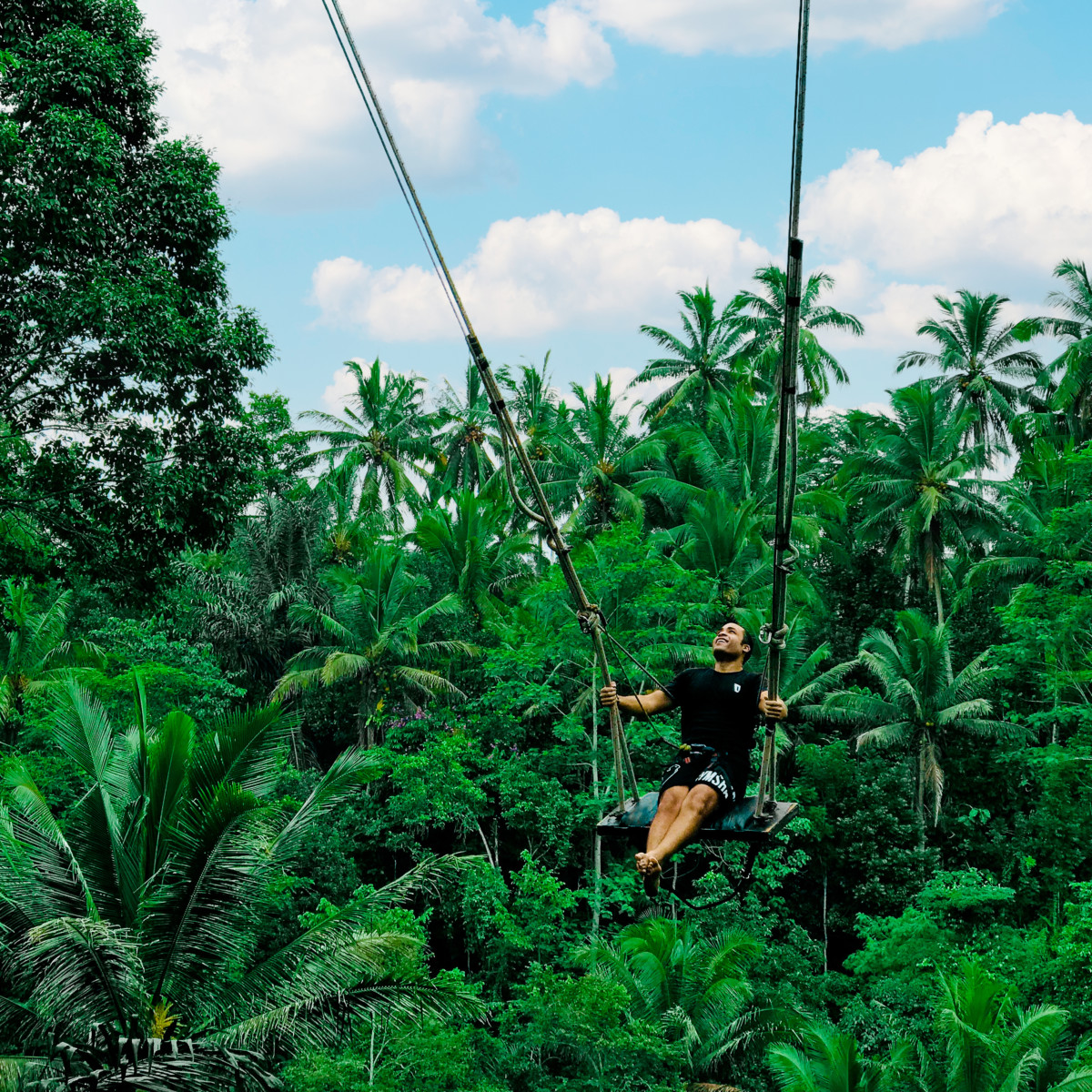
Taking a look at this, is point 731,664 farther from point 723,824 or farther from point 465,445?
point 465,445

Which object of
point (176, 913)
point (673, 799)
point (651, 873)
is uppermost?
point (673, 799)

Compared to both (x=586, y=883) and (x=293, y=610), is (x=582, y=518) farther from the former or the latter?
(x=586, y=883)

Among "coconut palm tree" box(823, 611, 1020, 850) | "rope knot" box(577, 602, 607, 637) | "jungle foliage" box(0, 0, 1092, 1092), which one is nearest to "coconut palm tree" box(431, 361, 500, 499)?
"jungle foliage" box(0, 0, 1092, 1092)

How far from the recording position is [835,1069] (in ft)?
52.4

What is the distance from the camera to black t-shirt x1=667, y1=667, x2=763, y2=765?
22.2 ft

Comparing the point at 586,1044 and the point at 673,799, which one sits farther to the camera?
the point at 586,1044

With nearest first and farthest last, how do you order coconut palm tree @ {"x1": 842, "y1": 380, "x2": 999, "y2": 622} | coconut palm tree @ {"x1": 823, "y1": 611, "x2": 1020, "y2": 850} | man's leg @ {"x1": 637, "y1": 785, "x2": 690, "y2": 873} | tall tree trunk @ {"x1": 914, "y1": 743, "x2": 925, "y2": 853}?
man's leg @ {"x1": 637, "y1": 785, "x2": 690, "y2": 873} < coconut palm tree @ {"x1": 823, "y1": 611, "x2": 1020, "y2": 850} < tall tree trunk @ {"x1": 914, "y1": 743, "x2": 925, "y2": 853} < coconut palm tree @ {"x1": 842, "y1": 380, "x2": 999, "y2": 622}

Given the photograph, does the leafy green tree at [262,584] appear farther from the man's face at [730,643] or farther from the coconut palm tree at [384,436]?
the man's face at [730,643]

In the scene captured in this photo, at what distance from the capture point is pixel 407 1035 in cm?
1441

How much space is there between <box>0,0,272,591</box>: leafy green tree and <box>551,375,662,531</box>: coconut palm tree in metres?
16.9

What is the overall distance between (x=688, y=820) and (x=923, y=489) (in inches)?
927

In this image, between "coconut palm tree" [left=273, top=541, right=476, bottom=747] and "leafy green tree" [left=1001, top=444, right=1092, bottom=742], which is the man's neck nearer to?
"leafy green tree" [left=1001, top=444, right=1092, bottom=742]

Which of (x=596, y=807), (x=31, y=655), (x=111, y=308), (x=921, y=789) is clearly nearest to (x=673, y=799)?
(x=111, y=308)

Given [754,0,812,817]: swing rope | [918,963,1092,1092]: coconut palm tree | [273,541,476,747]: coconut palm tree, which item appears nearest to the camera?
[754,0,812,817]: swing rope
